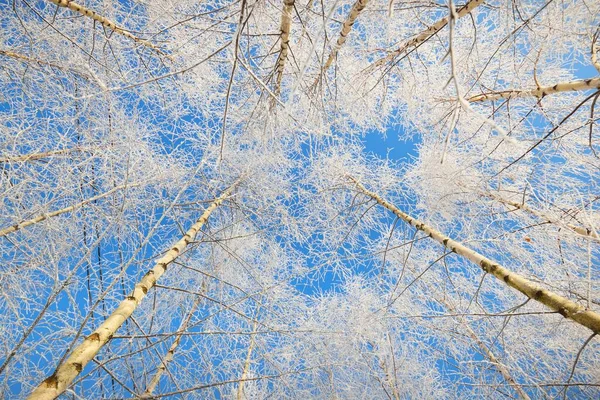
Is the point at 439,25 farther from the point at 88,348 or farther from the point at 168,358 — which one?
the point at 168,358

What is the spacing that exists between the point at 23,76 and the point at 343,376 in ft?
15.2

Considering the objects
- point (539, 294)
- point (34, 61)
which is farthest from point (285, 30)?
point (34, 61)

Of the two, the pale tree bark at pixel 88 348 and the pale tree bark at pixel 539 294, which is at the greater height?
the pale tree bark at pixel 539 294

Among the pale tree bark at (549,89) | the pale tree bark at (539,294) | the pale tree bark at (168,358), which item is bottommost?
the pale tree bark at (168,358)

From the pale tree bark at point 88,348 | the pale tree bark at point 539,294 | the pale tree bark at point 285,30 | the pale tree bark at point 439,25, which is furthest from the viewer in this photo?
the pale tree bark at point 439,25

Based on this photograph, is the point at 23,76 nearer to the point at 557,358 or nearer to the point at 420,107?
the point at 420,107

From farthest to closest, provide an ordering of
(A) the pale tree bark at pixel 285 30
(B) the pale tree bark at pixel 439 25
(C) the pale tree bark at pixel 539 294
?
(B) the pale tree bark at pixel 439 25 < (A) the pale tree bark at pixel 285 30 < (C) the pale tree bark at pixel 539 294

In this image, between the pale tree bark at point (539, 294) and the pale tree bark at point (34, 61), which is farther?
the pale tree bark at point (34, 61)

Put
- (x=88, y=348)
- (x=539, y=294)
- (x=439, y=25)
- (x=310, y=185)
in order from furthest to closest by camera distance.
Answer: (x=310, y=185) → (x=439, y=25) → (x=539, y=294) → (x=88, y=348)

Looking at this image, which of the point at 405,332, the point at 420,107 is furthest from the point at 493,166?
the point at 405,332

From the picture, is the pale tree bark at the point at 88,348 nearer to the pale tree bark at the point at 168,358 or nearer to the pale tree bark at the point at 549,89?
the pale tree bark at the point at 168,358

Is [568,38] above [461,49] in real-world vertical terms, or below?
below

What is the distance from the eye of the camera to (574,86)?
2158 mm

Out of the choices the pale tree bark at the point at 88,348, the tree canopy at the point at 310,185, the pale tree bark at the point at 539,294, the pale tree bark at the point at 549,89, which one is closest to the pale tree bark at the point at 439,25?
the tree canopy at the point at 310,185
